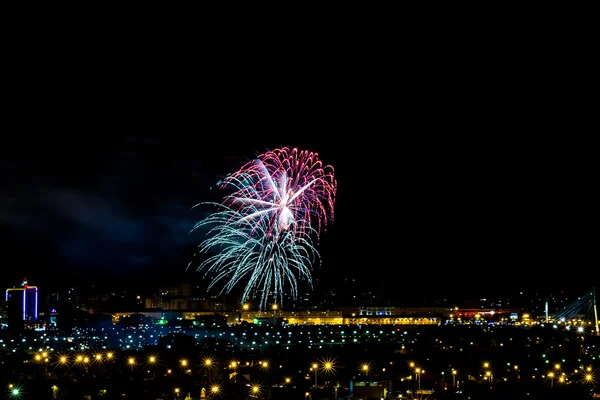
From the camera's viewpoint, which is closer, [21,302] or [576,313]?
[21,302]

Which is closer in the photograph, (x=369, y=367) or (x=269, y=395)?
(x=269, y=395)

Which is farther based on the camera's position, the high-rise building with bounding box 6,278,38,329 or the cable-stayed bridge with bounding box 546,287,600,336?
the cable-stayed bridge with bounding box 546,287,600,336

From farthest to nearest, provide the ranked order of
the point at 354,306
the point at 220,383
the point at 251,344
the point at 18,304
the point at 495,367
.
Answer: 1. the point at 354,306
2. the point at 18,304
3. the point at 251,344
4. the point at 495,367
5. the point at 220,383

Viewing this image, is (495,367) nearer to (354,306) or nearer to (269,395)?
(269,395)

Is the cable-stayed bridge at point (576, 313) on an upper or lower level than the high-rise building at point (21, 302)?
lower

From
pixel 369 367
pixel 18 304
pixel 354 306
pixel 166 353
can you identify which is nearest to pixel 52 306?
pixel 18 304

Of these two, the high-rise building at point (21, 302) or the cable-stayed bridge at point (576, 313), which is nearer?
the high-rise building at point (21, 302)

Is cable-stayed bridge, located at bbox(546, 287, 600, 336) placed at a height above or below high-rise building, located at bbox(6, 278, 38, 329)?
below

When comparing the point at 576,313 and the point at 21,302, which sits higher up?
the point at 21,302
